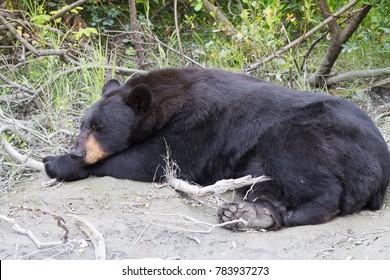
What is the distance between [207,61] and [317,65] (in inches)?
59.0

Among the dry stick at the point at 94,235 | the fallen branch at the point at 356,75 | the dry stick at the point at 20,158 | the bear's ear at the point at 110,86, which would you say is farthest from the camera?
the fallen branch at the point at 356,75

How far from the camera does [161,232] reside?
5.45 meters

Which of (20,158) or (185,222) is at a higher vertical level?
(185,222)

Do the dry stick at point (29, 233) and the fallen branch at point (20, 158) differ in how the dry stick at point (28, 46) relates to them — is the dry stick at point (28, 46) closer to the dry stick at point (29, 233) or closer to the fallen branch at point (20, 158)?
the fallen branch at point (20, 158)

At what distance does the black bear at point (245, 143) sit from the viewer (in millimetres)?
5777

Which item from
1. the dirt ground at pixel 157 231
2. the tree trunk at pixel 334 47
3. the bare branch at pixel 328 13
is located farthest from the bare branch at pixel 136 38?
the dirt ground at pixel 157 231

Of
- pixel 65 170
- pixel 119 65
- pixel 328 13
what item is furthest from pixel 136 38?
pixel 65 170

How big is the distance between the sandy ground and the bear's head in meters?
0.35

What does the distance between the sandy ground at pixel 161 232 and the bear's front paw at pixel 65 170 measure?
19 centimetres

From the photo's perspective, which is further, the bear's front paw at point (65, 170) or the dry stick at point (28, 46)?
the dry stick at point (28, 46)

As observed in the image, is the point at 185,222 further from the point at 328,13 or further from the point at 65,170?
the point at 328,13

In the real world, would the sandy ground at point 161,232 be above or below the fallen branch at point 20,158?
above

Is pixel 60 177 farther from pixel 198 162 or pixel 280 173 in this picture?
pixel 280 173

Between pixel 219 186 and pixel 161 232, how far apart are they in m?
0.83
